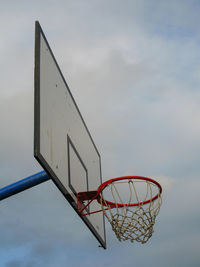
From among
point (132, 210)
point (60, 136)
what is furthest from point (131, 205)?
point (60, 136)

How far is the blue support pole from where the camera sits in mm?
4496

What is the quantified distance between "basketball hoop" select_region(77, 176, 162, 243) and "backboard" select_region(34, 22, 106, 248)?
335mm

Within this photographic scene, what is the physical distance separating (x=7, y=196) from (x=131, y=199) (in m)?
1.51

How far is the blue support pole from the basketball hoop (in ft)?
2.08

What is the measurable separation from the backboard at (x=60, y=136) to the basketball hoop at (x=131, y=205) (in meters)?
0.34

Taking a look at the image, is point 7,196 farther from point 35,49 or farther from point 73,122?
point 35,49

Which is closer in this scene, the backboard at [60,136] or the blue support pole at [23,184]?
the backboard at [60,136]

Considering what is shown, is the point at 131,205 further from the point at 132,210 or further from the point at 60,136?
the point at 60,136

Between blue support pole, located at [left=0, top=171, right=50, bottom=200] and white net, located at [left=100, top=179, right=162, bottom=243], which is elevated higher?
blue support pole, located at [left=0, top=171, right=50, bottom=200]

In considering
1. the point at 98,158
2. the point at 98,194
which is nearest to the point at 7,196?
the point at 98,194

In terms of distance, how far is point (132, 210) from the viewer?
475 centimetres

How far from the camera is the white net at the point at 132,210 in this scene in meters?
4.62

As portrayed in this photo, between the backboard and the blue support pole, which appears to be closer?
the backboard

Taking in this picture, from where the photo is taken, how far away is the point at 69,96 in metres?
A: 5.40
